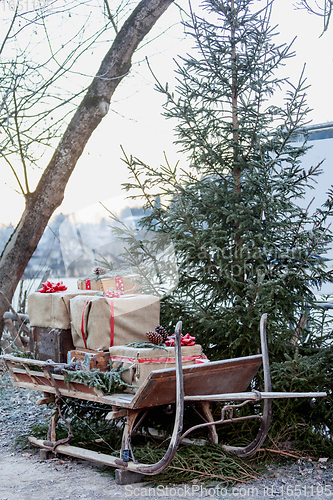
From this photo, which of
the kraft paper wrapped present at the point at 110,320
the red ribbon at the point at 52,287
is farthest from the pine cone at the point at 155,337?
the red ribbon at the point at 52,287

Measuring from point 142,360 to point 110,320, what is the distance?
0.46 m

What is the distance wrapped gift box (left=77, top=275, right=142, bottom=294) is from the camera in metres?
4.17

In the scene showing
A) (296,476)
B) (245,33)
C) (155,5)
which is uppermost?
(155,5)

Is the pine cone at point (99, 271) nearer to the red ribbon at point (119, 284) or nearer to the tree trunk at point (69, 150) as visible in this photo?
the red ribbon at point (119, 284)

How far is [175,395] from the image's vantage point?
10.9 ft

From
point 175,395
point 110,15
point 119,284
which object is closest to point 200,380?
point 175,395

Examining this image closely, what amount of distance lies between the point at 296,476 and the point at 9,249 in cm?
478

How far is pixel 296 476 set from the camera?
11.6 ft

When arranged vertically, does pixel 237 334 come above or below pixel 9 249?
below

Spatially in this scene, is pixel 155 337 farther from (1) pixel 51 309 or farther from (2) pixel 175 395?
(1) pixel 51 309

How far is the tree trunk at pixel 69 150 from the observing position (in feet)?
21.6

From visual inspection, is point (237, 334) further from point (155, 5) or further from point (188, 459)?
point (155, 5)

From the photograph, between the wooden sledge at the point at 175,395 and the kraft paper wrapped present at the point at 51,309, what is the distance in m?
0.34

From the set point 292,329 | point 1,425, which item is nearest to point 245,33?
point 292,329
